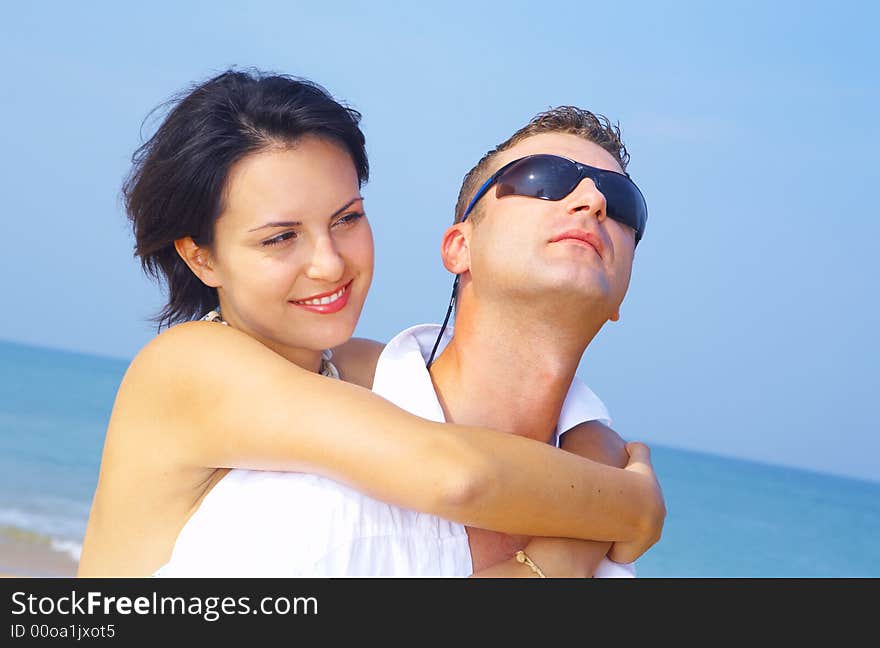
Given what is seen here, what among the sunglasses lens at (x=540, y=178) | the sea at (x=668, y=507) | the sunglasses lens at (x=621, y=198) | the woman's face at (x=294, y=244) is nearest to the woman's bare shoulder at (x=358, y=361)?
the woman's face at (x=294, y=244)

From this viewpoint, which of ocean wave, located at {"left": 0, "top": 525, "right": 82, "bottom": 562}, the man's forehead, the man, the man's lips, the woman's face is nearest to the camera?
the man

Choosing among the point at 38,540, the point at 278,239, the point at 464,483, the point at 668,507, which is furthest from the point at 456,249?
the point at 668,507

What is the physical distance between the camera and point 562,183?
3.57 meters

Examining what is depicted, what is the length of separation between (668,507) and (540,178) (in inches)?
1177

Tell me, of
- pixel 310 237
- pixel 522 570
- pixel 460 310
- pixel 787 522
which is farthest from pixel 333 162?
pixel 787 522

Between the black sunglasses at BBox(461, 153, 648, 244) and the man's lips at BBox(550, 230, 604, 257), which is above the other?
the black sunglasses at BBox(461, 153, 648, 244)

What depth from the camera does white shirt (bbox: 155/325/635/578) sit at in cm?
280

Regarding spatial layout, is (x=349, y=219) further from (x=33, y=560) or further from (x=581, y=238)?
(x=33, y=560)

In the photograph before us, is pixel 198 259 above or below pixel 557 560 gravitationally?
above

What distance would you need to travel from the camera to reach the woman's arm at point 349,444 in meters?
2.74

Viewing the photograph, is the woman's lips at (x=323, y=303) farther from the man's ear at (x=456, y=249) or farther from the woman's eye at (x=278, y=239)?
the man's ear at (x=456, y=249)

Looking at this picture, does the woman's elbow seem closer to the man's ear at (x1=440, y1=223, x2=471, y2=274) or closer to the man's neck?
the man's neck

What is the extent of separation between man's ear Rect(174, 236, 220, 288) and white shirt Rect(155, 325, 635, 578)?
2.67ft

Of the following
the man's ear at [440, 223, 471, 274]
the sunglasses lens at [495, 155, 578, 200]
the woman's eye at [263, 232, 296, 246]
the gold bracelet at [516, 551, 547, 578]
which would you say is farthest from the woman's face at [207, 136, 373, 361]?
the gold bracelet at [516, 551, 547, 578]
